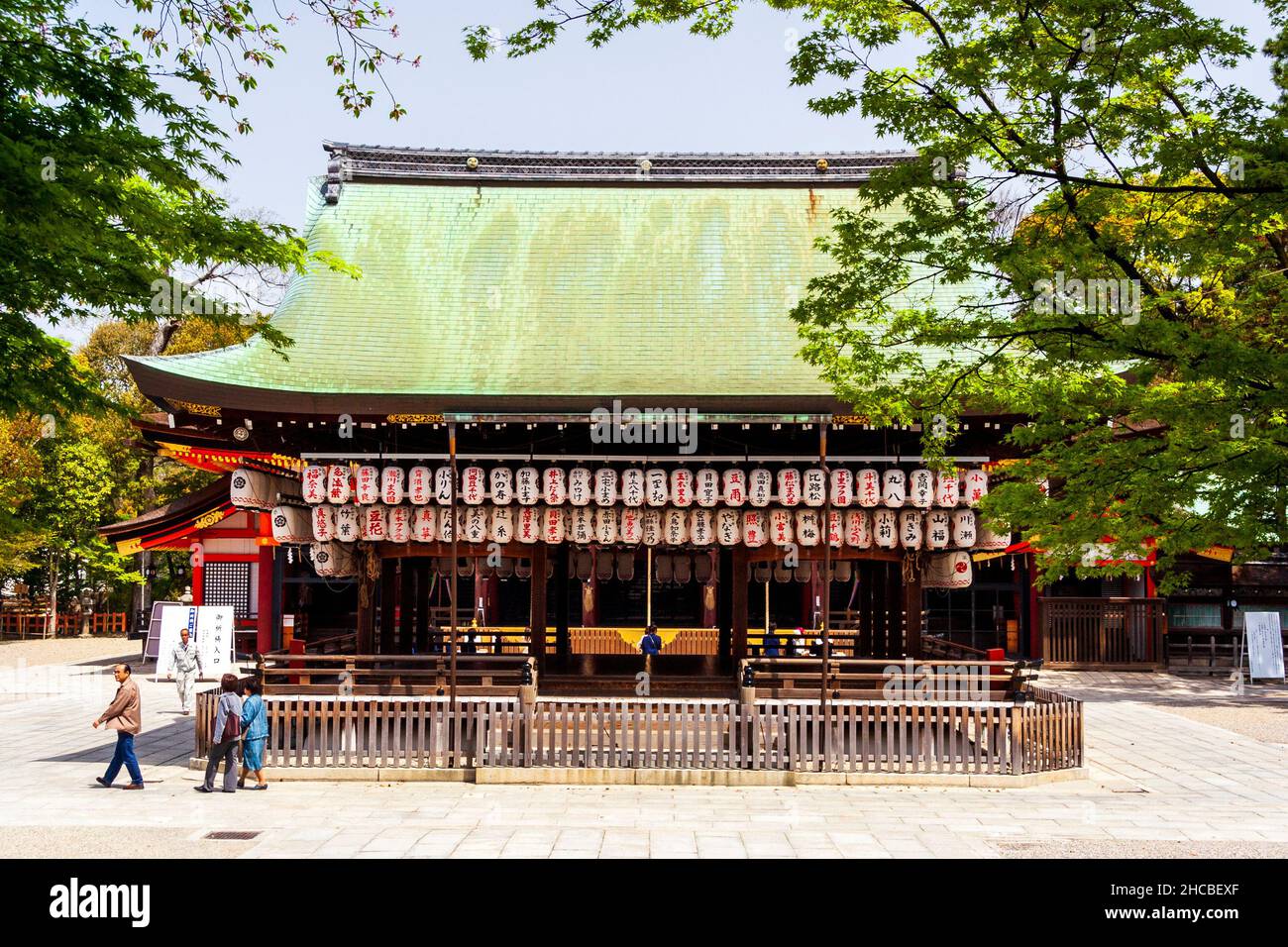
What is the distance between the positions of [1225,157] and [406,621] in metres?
16.5

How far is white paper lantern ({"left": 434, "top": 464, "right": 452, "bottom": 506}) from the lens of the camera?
1638 centimetres

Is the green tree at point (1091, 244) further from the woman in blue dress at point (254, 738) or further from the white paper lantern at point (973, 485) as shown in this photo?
the woman in blue dress at point (254, 738)

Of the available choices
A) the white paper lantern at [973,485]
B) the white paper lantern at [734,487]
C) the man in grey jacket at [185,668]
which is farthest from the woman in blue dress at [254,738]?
the white paper lantern at [973,485]

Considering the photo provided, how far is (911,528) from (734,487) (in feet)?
9.73

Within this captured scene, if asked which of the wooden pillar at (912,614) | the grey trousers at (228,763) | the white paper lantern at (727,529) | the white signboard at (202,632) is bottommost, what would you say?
the grey trousers at (228,763)

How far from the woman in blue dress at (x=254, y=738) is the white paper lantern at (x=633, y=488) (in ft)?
20.4

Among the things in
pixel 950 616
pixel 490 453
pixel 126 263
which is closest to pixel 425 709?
pixel 490 453

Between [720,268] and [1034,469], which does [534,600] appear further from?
[1034,469]

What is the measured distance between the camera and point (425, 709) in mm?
15391

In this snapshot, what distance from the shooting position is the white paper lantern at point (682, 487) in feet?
54.0

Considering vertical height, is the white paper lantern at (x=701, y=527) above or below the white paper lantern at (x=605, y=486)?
below

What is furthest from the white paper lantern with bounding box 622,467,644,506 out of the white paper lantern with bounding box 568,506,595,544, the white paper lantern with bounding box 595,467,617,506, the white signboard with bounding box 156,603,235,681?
the white signboard with bounding box 156,603,235,681

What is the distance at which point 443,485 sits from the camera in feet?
54.0

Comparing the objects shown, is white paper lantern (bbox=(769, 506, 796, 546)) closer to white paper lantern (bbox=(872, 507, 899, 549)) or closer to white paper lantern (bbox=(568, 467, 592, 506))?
white paper lantern (bbox=(872, 507, 899, 549))
